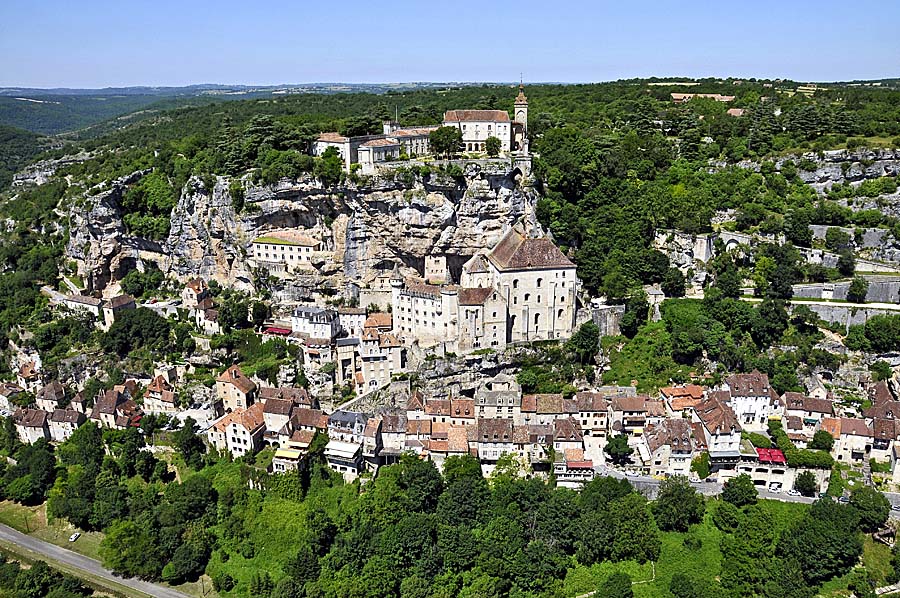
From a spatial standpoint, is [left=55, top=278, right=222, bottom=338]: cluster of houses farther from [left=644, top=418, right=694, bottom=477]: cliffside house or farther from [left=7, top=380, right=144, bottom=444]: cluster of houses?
[left=644, top=418, right=694, bottom=477]: cliffside house

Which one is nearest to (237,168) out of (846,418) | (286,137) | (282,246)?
(286,137)

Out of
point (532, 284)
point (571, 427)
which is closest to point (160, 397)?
point (532, 284)

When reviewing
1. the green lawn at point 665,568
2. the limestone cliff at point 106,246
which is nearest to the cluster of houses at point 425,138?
the limestone cliff at point 106,246

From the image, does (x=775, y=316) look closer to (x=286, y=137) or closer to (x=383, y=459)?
(x=383, y=459)

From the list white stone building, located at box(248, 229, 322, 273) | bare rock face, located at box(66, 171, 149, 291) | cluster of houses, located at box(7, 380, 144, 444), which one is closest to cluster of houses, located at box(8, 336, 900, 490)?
cluster of houses, located at box(7, 380, 144, 444)

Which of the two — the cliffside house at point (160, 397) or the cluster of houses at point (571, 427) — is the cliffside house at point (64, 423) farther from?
the cluster of houses at point (571, 427)

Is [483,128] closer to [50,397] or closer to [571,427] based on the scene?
[571,427]
